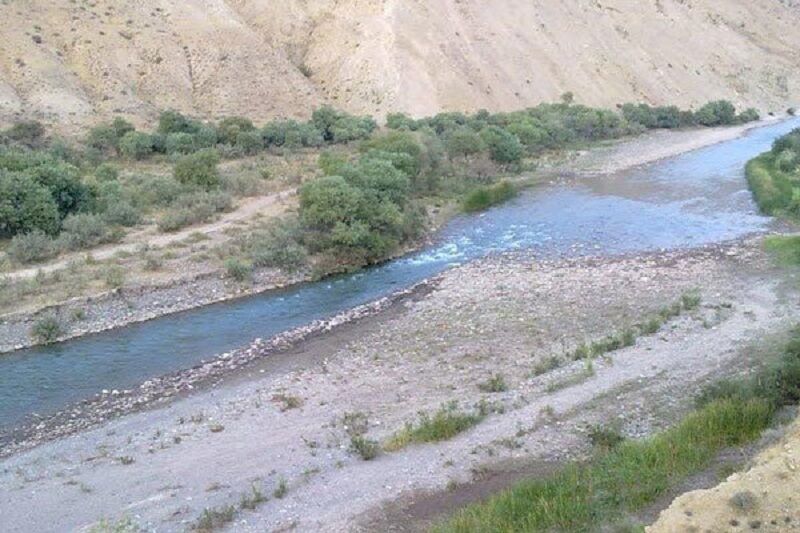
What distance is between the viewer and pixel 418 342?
2220 cm

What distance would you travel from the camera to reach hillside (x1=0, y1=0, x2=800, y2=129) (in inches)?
2148

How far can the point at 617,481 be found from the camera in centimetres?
1239

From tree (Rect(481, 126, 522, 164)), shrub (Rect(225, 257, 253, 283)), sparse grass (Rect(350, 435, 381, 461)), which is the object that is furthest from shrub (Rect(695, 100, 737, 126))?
sparse grass (Rect(350, 435, 381, 461))

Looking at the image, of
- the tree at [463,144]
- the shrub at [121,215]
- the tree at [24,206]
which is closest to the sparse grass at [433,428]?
the tree at [24,206]

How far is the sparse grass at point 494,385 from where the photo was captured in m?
18.3

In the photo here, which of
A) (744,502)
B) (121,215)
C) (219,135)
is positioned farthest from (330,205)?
(744,502)

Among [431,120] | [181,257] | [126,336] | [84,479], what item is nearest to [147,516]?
[84,479]

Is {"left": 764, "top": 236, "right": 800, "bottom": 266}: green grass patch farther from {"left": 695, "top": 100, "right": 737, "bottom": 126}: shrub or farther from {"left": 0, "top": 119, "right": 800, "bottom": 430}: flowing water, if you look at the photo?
{"left": 695, "top": 100, "right": 737, "bottom": 126}: shrub

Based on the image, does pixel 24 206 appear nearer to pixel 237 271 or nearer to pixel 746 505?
pixel 237 271

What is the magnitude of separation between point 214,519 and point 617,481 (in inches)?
252

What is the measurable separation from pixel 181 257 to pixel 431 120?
2914cm

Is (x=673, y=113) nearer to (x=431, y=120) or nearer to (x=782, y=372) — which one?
(x=431, y=120)

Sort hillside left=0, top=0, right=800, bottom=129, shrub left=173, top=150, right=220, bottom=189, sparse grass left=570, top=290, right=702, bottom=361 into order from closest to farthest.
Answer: sparse grass left=570, top=290, right=702, bottom=361
shrub left=173, top=150, right=220, bottom=189
hillside left=0, top=0, right=800, bottom=129

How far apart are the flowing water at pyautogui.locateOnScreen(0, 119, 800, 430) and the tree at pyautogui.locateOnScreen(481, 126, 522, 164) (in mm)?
4470
